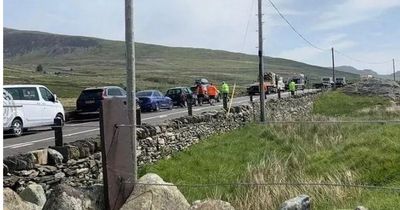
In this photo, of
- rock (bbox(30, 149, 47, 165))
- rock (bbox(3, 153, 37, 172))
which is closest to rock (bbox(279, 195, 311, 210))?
rock (bbox(3, 153, 37, 172))

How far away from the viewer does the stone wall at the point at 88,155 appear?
9805mm

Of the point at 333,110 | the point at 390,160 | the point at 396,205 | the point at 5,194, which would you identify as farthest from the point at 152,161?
the point at 333,110

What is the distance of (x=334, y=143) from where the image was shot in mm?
19844

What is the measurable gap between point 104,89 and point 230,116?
628 cm

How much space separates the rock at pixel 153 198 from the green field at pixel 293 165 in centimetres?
264

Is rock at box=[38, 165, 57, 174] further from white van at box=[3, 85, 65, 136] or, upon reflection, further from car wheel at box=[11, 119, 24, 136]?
car wheel at box=[11, 119, 24, 136]

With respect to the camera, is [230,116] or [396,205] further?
[230,116]

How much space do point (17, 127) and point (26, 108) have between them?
2.69 ft

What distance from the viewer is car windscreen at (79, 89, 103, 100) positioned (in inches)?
1075

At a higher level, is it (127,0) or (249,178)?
(127,0)

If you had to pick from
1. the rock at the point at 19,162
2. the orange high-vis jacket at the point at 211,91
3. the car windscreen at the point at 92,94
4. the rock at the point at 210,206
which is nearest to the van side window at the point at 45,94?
the car windscreen at the point at 92,94

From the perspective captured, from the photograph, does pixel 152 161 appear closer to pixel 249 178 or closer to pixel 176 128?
pixel 176 128

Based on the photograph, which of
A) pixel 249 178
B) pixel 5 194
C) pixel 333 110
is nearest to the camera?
pixel 5 194

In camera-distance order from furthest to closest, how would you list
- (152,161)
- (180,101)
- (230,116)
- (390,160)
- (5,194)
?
(180,101) → (230,116) → (152,161) → (390,160) → (5,194)
